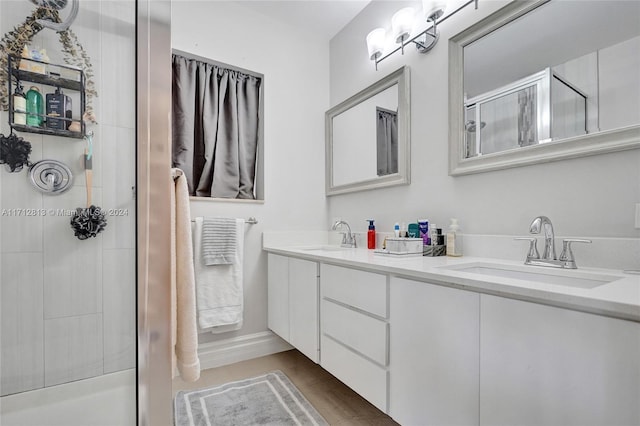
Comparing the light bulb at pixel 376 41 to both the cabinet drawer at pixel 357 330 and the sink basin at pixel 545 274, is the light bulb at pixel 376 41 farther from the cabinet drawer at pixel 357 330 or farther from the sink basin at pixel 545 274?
the cabinet drawer at pixel 357 330

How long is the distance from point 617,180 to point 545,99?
407 millimetres

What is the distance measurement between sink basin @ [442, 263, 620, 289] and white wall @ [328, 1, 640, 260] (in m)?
0.15

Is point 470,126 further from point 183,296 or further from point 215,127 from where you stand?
point 215,127

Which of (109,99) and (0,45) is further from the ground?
(0,45)

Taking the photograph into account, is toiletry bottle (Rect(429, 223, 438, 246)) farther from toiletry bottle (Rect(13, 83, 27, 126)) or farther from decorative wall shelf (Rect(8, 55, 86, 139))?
toiletry bottle (Rect(13, 83, 27, 126))

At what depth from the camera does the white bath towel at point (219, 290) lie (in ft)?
6.04

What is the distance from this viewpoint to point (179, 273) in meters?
1.02

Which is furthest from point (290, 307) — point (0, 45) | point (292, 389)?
point (0, 45)

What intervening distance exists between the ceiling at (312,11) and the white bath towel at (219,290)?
1.54 meters

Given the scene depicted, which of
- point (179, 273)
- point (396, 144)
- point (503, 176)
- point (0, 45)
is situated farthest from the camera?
point (396, 144)

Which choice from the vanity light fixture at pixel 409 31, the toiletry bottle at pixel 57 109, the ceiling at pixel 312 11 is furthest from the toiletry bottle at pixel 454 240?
the ceiling at pixel 312 11

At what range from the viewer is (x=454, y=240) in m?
1.46

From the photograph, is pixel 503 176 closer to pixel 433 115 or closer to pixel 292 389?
pixel 433 115

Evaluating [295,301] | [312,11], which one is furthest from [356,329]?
[312,11]
